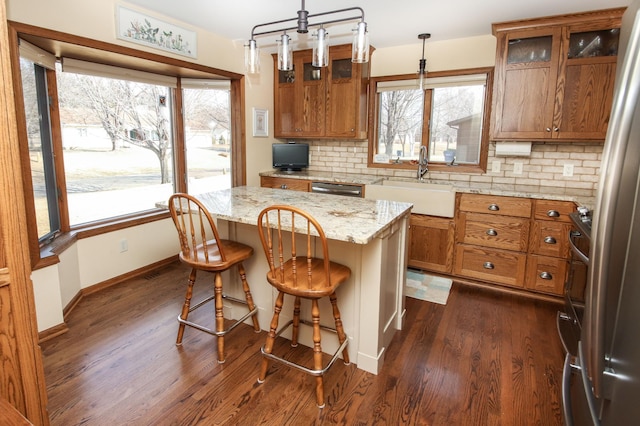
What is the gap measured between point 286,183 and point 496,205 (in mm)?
2283

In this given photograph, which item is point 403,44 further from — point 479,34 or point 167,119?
point 167,119

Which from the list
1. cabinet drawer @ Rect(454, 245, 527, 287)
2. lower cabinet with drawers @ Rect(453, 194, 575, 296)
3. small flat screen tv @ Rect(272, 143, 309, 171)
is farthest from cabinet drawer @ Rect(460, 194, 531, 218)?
small flat screen tv @ Rect(272, 143, 309, 171)

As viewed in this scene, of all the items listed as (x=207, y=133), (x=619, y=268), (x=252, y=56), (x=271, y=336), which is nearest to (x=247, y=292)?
(x=271, y=336)

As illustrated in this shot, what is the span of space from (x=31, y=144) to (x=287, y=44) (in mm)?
1976

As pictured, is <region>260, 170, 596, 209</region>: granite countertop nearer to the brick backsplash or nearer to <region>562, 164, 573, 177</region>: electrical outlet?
the brick backsplash

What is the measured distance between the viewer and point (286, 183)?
170 inches

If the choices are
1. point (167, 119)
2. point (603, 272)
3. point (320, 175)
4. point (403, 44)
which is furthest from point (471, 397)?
point (167, 119)

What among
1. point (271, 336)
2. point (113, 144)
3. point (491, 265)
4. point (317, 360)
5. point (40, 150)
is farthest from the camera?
point (113, 144)

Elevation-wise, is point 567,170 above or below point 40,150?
below

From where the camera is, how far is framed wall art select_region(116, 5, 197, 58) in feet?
9.20

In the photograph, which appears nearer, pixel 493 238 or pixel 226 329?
pixel 226 329

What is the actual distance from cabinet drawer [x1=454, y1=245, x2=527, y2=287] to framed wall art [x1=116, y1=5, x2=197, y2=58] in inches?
125

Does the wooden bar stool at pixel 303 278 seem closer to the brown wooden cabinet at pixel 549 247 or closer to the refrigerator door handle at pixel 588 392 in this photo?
the refrigerator door handle at pixel 588 392

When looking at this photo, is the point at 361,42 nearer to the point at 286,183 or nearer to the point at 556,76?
the point at 556,76
